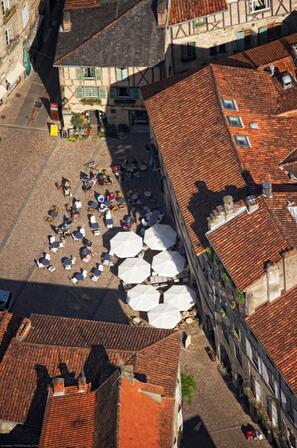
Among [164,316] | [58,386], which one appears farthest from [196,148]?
[58,386]

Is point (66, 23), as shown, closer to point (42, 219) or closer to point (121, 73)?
point (121, 73)

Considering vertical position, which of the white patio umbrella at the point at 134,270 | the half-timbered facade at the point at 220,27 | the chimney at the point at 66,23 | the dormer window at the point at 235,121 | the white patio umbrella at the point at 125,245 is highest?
the half-timbered facade at the point at 220,27

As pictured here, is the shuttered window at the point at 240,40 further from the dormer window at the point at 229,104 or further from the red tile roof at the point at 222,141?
the dormer window at the point at 229,104

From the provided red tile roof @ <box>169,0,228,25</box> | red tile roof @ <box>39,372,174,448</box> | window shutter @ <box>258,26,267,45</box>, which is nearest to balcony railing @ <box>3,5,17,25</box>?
red tile roof @ <box>169,0,228,25</box>

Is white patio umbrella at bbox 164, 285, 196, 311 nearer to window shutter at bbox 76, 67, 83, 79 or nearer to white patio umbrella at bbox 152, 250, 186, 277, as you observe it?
white patio umbrella at bbox 152, 250, 186, 277

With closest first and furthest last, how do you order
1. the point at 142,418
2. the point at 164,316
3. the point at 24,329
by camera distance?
the point at 142,418 → the point at 24,329 → the point at 164,316

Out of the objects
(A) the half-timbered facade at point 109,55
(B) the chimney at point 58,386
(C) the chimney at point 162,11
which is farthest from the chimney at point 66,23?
(B) the chimney at point 58,386

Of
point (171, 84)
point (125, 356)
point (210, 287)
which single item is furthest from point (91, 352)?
point (171, 84)
